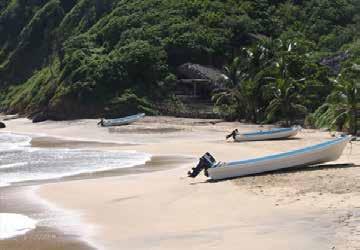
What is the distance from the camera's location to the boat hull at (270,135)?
109ft

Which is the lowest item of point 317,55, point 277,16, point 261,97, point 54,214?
point 54,214

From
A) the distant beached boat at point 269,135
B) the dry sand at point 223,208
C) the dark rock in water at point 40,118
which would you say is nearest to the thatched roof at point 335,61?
the distant beached boat at point 269,135

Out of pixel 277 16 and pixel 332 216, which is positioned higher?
pixel 277 16

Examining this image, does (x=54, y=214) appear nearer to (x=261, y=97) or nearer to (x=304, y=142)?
(x=304, y=142)

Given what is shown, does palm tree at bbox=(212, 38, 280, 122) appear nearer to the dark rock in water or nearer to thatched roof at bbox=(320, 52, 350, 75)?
thatched roof at bbox=(320, 52, 350, 75)

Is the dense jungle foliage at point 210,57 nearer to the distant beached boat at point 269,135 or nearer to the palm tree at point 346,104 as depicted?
the palm tree at point 346,104

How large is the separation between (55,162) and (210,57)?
34.3m

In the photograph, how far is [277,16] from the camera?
72.1 m

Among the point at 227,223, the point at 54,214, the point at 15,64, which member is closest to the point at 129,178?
the point at 54,214

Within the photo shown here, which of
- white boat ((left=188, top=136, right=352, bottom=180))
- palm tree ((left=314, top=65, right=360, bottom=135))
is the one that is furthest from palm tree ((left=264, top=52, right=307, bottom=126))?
white boat ((left=188, top=136, right=352, bottom=180))

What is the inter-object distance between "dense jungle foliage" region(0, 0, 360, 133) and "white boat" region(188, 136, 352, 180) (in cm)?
1475

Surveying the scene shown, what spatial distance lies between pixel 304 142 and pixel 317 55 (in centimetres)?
2628

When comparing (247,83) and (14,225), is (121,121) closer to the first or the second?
(247,83)

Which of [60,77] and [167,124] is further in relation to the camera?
[60,77]
